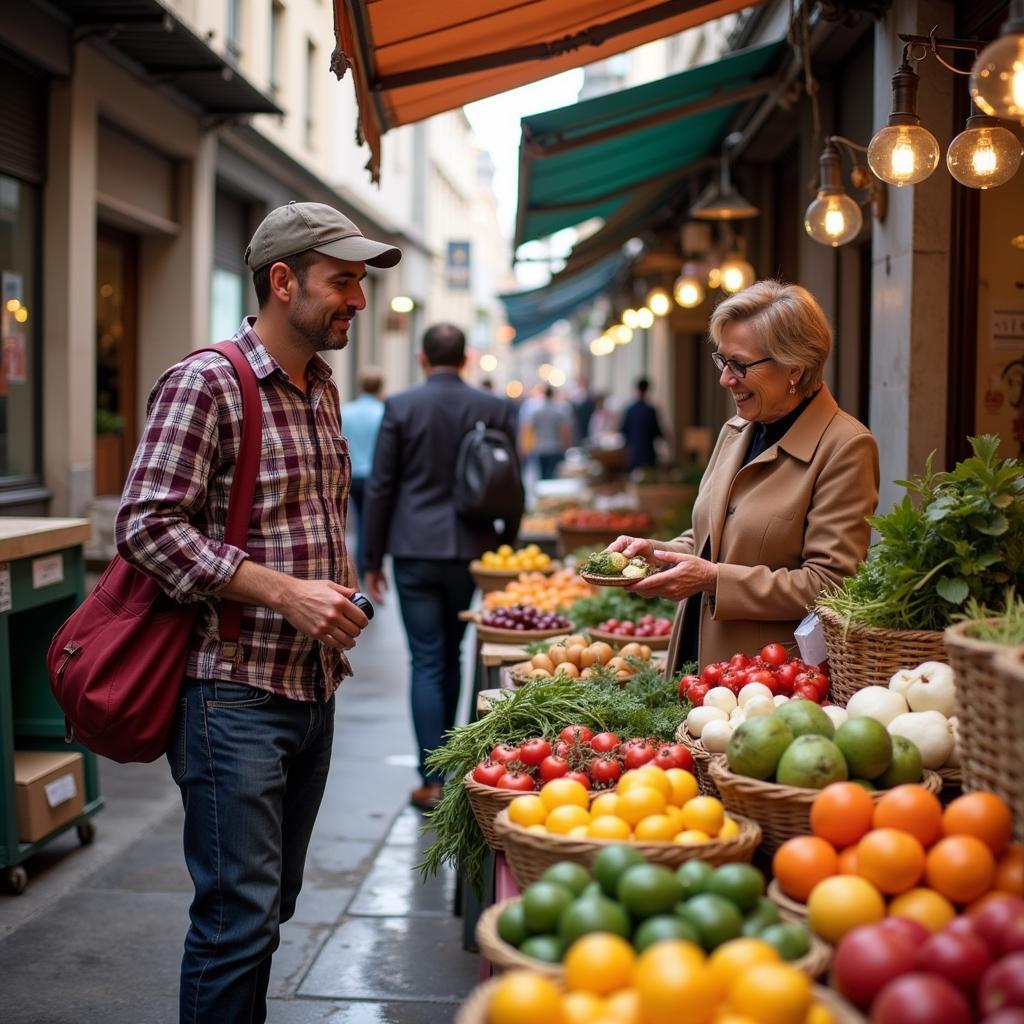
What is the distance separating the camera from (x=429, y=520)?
6555mm

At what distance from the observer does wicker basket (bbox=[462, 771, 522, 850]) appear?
302cm

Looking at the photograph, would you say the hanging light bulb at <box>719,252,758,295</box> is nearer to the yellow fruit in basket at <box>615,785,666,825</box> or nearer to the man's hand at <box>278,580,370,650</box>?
the man's hand at <box>278,580,370,650</box>

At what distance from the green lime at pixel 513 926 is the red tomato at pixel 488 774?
3.16 feet

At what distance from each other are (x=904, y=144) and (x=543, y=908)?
9.75 ft

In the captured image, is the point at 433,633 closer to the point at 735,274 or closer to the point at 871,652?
the point at 871,652

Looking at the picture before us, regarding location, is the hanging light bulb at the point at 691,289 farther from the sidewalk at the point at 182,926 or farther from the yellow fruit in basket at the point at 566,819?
the yellow fruit in basket at the point at 566,819

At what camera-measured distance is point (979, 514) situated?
119 inches

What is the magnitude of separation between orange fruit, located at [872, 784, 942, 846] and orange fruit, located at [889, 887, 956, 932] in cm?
13

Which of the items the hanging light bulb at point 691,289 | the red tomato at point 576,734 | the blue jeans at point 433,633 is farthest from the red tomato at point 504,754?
the hanging light bulb at point 691,289

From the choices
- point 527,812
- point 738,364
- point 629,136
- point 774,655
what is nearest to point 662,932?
point 527,812

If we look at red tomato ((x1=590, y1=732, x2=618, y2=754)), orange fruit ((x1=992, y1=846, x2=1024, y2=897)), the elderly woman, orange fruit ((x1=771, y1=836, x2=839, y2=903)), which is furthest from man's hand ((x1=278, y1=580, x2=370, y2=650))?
orange fruit ((x1=992, y1=846, x2=1024, y2=897))

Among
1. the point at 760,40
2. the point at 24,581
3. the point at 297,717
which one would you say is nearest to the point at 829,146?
the point at 297,717

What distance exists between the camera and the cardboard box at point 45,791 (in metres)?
5.21

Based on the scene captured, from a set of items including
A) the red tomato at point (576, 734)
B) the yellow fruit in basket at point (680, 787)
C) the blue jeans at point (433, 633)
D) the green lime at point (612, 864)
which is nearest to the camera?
the green lime at point (612, 864)
